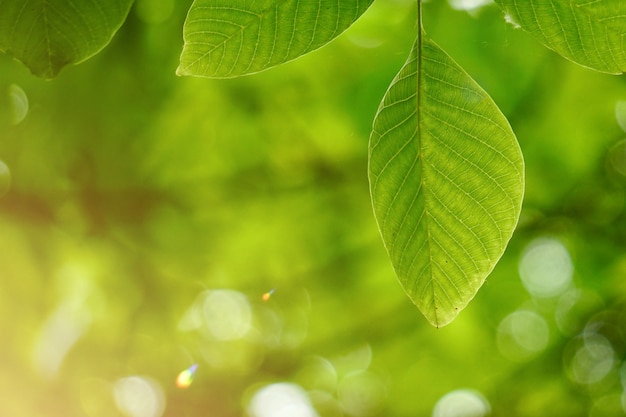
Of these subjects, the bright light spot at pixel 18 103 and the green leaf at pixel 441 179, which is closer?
the green leaf at pixel 441 179

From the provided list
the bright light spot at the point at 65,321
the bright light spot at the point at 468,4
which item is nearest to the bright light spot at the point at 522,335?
the bright light spot at the point at 468,4

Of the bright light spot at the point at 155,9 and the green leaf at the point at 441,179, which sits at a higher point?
the bright light spot at the point at 155,9

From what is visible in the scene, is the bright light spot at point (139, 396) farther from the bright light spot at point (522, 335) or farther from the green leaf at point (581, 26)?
the green leaf at point (581, 26)

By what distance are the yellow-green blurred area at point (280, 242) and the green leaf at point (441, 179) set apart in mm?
1812

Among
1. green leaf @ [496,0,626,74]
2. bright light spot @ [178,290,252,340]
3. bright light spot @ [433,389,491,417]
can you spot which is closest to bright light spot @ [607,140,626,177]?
bright light spot @ [433,389,491,417]

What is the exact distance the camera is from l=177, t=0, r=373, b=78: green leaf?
550 mm

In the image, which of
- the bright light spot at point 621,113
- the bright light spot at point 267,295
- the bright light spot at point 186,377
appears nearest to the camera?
the bright light spot at point 621,113

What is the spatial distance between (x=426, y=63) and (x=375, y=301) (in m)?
2.24

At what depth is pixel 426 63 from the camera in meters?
0.59

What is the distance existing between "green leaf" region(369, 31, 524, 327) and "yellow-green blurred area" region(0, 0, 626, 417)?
1.81m

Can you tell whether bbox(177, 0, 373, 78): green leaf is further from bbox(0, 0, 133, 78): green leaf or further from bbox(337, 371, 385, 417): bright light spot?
bbox(337, 371, 385, 417): bright light spot

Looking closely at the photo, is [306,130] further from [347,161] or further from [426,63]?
[426,63]

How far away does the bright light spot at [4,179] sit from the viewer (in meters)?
2.74

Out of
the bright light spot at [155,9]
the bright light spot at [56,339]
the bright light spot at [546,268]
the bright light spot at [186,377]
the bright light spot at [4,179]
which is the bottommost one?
the bright light spot at [546,268]
